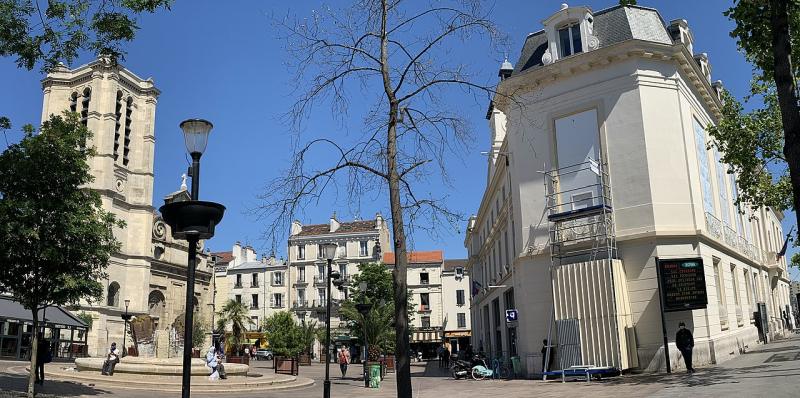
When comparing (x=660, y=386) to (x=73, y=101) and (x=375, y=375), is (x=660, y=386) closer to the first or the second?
(x=375, y=375)

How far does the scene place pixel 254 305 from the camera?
7500cm

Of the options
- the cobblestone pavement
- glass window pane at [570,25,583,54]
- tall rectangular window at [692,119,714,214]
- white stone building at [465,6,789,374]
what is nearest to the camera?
the cobblestone pavement

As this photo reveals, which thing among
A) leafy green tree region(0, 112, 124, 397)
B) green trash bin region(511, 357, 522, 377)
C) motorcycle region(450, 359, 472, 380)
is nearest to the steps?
leafy green tree region(0, 112, 124, 397)

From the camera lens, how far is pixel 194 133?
7.97m

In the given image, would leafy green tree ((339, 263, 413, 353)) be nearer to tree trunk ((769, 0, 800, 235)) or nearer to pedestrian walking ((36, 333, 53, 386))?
pedestrian walking ((36, 333, 53, 386))

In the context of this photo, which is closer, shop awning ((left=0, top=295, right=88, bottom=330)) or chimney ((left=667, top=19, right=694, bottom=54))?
chimney ((left=667, top=19, right=694, bottom=54))

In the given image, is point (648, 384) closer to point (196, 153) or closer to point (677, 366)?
point (677, 366)

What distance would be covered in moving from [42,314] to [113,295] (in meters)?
17.6

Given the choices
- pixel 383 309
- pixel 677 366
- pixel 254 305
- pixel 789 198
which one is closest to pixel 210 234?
pixel 677 366

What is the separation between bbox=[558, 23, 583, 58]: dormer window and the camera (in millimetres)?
21484

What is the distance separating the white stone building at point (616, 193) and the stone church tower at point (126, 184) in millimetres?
43238

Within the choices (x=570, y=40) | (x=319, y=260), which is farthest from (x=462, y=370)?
(x=319, y=260)

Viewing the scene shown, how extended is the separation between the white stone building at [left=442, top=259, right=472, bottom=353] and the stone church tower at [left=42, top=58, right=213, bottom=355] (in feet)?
96.8

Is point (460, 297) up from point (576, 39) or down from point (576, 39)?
down
